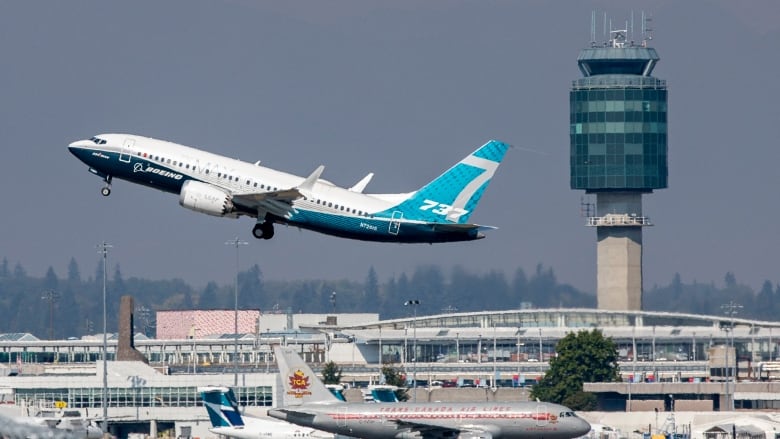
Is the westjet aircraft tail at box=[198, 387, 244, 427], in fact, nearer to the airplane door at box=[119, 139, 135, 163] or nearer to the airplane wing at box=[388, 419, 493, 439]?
the airplane wing at box=[388, 419, 493, 439]

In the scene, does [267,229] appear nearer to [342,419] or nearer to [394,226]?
[394,226]

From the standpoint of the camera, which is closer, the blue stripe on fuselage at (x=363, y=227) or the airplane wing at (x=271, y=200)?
the blue stripe on fuselage at (x=363, y=227)

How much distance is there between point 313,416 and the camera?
11925cm

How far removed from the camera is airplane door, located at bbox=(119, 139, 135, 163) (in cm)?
10369

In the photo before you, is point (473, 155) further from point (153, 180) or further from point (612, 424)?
point (612, 424)

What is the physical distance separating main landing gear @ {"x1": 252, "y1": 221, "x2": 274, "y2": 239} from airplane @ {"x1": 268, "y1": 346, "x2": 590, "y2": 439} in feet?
69.2

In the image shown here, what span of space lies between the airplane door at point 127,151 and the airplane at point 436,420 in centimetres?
2426

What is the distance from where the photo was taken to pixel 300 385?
125 m

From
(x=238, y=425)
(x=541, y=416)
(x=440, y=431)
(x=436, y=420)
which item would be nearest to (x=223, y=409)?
(x=238, y=425)

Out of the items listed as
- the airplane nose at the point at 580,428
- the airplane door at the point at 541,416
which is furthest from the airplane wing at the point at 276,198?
the airplane nose at the point at 580,428

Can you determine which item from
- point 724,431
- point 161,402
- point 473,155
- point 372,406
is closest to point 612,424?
point 724,431

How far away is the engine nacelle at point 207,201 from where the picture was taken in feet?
329

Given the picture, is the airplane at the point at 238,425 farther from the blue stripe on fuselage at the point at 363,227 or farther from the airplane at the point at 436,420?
the blue stripe on fuselage at the point at 363,227

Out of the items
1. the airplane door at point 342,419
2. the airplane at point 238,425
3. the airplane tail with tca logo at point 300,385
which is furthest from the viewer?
the airplane at point 238,425
